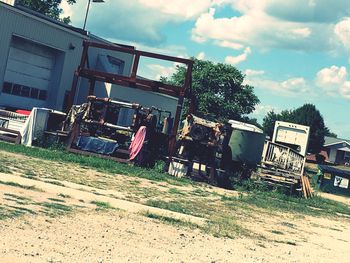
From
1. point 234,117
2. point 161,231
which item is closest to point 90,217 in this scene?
point 161,231

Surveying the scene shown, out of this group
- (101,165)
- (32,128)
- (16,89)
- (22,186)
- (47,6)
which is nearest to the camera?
(22,186)

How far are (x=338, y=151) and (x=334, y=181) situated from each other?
51389 mm

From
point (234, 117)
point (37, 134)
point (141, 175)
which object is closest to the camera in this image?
point (141, 175)

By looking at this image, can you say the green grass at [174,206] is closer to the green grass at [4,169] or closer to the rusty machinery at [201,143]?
the green grass at [4,169]

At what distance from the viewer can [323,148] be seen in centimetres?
7688

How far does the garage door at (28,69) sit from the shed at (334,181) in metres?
17.7

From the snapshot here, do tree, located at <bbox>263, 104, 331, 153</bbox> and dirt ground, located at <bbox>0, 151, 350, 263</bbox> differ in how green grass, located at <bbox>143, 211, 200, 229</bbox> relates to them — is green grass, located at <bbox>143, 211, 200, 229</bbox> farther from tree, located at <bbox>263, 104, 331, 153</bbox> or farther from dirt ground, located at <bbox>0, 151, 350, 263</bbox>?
tree, located at <bbox>263, 104, 331, 153</bbox>

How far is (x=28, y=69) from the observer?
29984mm

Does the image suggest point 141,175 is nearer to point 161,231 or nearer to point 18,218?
point 161,231

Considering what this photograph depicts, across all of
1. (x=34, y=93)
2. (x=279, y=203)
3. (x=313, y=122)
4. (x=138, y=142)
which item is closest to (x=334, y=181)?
(x=279, y=203)

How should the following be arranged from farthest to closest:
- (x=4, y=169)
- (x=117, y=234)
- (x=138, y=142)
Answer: (x=138, y=142), (x=4, y=169), (x=117, y=234)

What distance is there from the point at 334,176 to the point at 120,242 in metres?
23.5

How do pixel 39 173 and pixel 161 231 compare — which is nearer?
pixel 161 231

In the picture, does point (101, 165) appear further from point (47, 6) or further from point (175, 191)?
point (47, 6)
